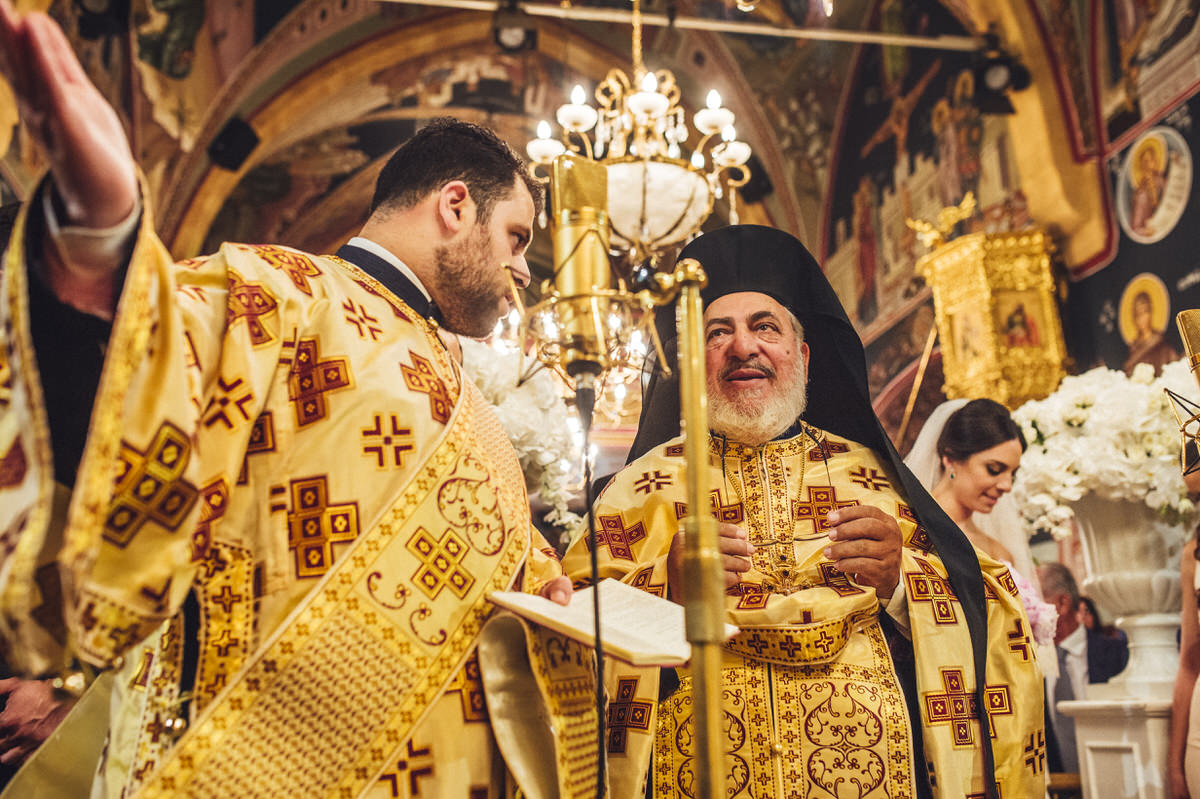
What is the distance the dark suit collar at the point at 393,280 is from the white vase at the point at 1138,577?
3525 mm

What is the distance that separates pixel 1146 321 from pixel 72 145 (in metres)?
7.38

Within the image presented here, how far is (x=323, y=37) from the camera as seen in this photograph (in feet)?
37.0

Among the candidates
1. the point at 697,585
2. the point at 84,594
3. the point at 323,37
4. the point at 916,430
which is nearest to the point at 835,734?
the point at 697,585

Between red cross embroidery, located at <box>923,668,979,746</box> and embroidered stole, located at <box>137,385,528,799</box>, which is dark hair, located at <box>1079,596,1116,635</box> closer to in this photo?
red cross embroidery, located at <box>923,668,979,746</box>

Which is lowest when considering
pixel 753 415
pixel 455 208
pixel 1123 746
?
pixel 1123 746

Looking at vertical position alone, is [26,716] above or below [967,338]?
below

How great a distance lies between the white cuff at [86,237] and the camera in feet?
4.55

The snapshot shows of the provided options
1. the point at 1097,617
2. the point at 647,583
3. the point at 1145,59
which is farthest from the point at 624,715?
the point at 1145,59

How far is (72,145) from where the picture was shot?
1319 millimetres

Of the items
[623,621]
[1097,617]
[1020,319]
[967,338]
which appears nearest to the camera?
[623,621]

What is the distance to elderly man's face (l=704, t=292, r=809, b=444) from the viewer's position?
3.00 meters

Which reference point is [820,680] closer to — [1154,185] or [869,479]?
[869,479]

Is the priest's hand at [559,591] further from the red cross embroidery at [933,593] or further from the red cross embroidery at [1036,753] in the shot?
the red cross embroidery at [1036,753]

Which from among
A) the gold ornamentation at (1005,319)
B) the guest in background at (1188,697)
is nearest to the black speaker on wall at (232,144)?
the gold ornamentation at (1005,319)
